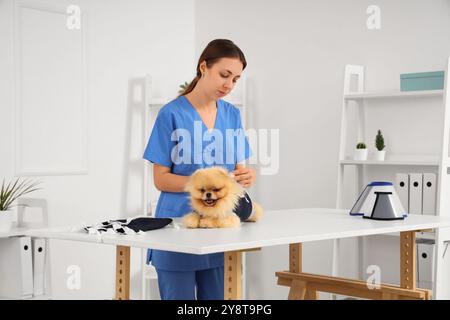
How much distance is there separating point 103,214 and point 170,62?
1075mm

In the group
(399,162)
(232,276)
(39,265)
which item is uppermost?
(399,162)

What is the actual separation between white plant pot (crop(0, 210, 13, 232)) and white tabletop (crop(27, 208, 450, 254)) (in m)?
1.38

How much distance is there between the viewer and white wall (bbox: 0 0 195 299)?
4188 mm

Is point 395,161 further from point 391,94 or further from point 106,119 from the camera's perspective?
point 106,119

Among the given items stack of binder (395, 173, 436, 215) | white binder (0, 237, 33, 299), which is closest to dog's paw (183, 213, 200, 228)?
white binder (0, 237, 33, 299)

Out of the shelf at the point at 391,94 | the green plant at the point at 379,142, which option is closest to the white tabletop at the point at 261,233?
the shelf at the point at 391,94

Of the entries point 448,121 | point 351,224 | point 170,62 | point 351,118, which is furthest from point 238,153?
point 170,62

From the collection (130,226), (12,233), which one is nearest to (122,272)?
(130,226)

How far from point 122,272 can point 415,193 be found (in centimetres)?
188

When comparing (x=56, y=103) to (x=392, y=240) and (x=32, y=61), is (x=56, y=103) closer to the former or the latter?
(x=32, y=61)

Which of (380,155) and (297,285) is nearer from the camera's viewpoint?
(297,285)

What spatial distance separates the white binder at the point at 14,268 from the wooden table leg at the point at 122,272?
4.79 ft

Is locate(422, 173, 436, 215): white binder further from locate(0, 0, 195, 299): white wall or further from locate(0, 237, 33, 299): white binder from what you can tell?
locate(0, 237, 33, 299): white binder

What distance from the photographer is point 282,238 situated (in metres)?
2.19
